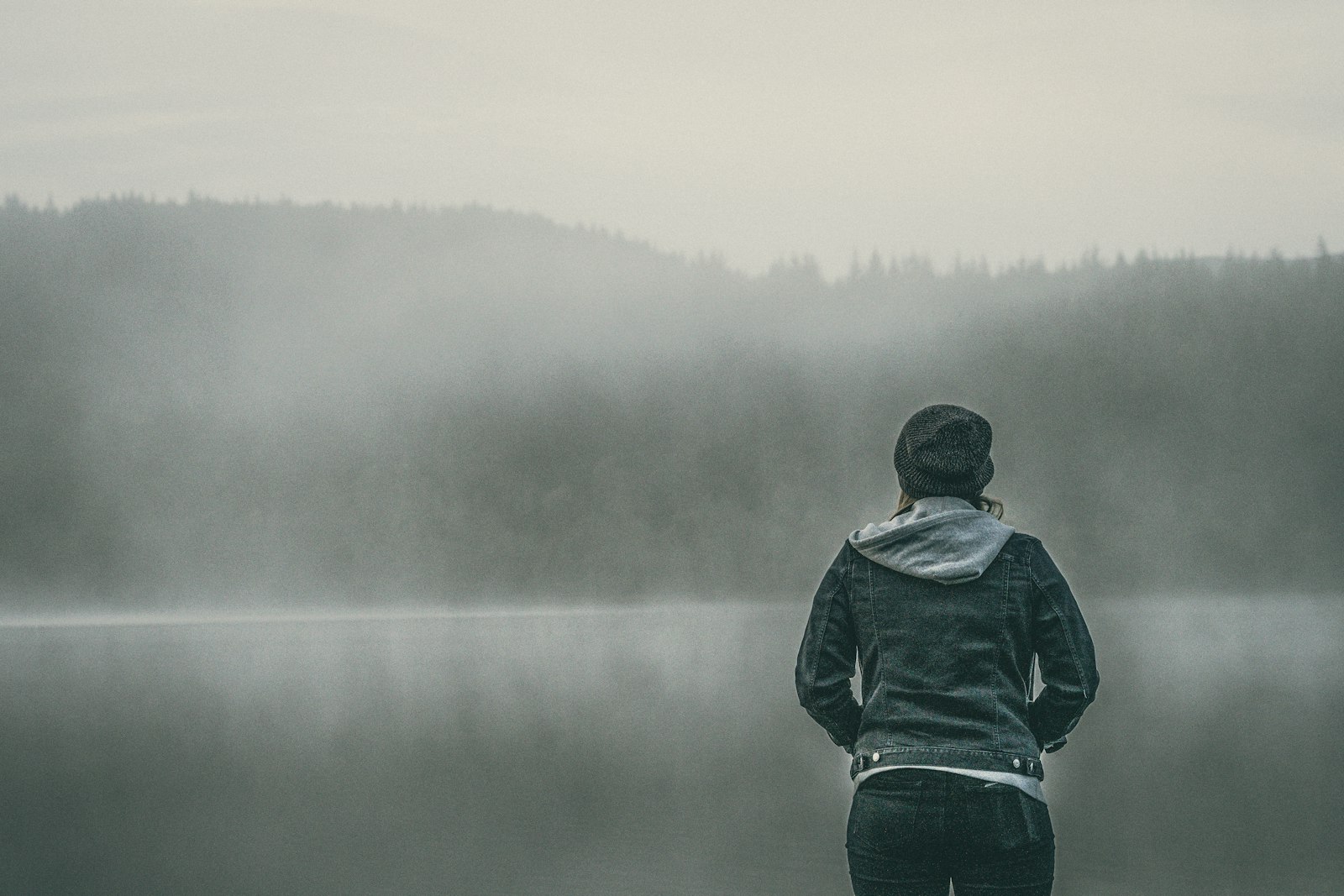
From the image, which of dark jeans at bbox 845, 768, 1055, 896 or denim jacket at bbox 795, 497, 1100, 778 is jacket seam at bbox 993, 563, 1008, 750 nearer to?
denim jacket at bbox 795, 497, 1100, 778

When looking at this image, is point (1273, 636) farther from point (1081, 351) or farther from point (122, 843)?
point (1081, 351)

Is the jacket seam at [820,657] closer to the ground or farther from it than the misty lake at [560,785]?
farther from it

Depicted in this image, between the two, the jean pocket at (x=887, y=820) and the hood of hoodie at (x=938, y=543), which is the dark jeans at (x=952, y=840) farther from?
the hood of hoodie at (x=938, y=543)

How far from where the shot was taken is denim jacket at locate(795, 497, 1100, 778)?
2.10m

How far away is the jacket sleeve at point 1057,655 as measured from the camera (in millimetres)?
2129

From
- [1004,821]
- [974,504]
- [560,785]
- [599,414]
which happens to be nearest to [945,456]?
[974,504]

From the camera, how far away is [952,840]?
205cm

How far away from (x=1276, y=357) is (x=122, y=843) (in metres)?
72.3

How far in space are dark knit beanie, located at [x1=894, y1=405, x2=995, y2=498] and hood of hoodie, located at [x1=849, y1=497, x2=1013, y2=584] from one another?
0.06m

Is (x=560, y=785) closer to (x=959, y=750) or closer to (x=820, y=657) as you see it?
(x=820, y=657)

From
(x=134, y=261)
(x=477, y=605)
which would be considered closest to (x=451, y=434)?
(x=477, y=605)

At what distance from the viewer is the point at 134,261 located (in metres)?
76.2

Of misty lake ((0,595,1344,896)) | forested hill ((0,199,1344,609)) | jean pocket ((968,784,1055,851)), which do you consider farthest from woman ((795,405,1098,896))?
forested hill ((0,199,1344,609))

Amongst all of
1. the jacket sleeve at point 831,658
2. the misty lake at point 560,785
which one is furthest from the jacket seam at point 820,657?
the misty lake at point 560,785
